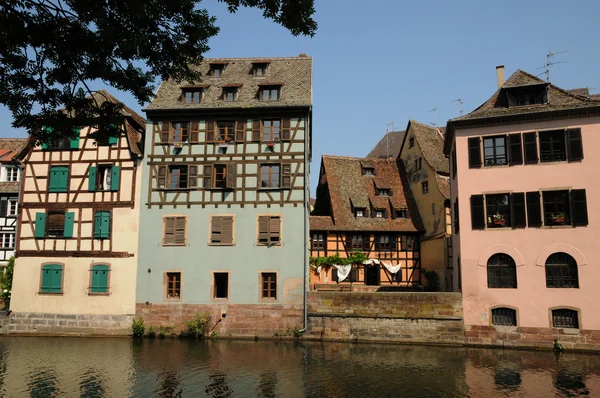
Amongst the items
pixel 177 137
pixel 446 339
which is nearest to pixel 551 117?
pixel 446 339

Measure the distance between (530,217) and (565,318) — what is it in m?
4.45

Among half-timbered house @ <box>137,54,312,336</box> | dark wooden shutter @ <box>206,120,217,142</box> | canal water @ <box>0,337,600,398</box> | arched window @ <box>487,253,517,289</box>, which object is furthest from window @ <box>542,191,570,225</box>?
dark wooden shutter @ <box>206,120,217,142</box>

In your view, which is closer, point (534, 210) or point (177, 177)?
point (534, 210)

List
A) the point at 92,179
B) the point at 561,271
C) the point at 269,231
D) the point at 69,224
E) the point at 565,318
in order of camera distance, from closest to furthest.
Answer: the point at 565,318 < the point at 561,271 < the point at 269,231 < the point at 69,224 < the point at 92,179

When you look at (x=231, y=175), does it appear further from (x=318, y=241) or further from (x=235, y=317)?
(x=318, y=241)

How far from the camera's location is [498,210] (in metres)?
22.6

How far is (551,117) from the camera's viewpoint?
22.1 m

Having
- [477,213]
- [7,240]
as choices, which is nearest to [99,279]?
[7,240]

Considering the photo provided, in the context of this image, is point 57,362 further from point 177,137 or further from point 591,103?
point 591,103

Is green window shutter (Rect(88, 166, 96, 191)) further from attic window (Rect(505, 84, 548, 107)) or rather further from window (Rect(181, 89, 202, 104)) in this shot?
attic window (Rect(505, 84, 548, 107))

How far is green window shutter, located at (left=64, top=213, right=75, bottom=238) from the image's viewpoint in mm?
25500

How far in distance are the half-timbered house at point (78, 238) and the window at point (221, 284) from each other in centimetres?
414

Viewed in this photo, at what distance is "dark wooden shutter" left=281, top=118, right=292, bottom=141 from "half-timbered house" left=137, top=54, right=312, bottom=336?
0.17ft

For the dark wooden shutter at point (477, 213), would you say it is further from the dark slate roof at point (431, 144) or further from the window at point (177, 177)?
the window at point (177, 177)
